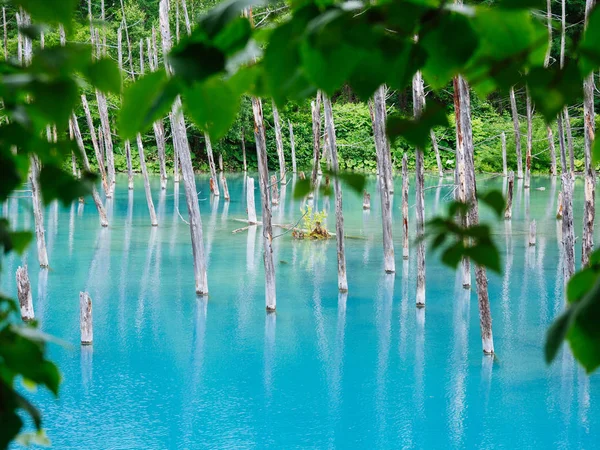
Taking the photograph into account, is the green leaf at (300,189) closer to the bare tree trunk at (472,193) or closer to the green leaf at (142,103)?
the green leaf at (142,103)

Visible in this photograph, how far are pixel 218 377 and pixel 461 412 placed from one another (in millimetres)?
2581

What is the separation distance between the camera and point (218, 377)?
7785 millimetres

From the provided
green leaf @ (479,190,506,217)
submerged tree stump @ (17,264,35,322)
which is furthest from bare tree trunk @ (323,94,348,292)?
green leaf @ (479,190,506,217)

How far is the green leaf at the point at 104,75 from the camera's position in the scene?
2.36ft

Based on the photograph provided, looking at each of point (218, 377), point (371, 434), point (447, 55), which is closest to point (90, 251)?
point (218, 377)

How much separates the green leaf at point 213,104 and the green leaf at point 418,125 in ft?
0.59

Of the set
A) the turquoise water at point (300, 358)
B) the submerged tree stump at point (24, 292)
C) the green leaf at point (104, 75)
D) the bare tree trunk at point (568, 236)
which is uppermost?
the green leaf at point (104, 75)

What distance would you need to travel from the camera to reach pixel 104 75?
0.73 meters

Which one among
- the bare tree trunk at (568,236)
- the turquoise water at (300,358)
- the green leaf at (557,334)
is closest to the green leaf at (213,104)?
the green leaf at (557,334)

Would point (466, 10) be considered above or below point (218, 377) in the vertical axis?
above

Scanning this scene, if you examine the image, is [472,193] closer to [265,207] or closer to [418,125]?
[265,207]

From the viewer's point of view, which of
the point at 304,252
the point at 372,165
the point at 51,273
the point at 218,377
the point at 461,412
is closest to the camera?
the point at 461,412

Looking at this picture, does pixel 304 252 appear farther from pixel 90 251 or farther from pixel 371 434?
pixel 371 434

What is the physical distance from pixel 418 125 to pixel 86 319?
8.21 m
